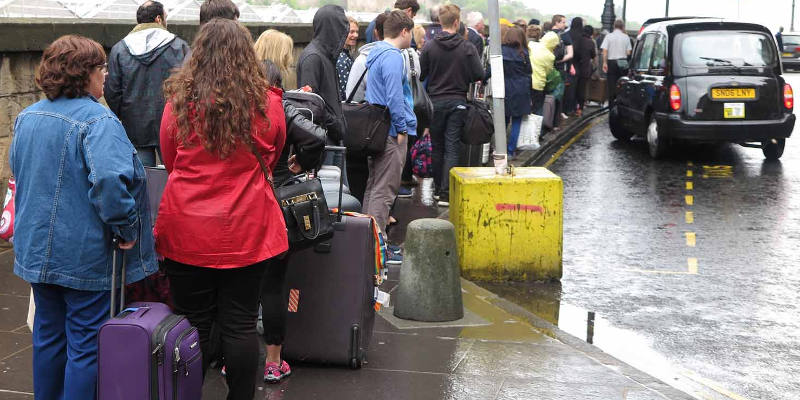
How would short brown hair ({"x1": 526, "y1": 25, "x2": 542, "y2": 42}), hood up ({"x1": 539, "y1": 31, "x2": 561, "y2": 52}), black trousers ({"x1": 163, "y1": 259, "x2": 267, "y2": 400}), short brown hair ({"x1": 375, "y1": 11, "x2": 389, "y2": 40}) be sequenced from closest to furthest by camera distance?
1. black trousers ({"x1": 163, "y1": 259, "x2": 267, "y2": 400})
2. short brown hair ({"x1": 375, "y1": 11, "x2": 389, "y2": 40})
3. hood up ({"x1": 539, "y1": 31, "x2": 561, "y2": 52})
4. short brown hair ({"x1": 526, "y1": 25, "x2": 542, "y2": 42})

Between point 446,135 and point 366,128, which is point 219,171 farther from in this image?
point 446,135

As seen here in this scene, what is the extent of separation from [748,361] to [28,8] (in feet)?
18.5

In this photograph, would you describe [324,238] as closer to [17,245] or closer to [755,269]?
[17,245]

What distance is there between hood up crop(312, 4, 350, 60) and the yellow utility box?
1.63 m

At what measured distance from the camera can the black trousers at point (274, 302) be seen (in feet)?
15.9

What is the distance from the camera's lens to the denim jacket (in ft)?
12.7

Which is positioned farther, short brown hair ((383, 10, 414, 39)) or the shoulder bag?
short brown hair ((383, 10, 414, 39))

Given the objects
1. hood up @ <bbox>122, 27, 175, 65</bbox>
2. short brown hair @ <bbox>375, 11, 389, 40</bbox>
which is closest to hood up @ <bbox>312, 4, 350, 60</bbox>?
hood up @ <bbox>122, 27, 175, 65</bbox>

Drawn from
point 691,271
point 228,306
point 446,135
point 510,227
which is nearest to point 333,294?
point 228,306

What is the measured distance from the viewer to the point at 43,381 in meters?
4.17

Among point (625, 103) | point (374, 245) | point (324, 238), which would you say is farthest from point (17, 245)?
point (625, 103)

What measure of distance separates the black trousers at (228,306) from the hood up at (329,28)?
9.27 feet

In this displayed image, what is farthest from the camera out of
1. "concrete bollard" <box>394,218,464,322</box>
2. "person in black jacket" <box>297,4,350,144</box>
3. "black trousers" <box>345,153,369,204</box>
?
"black trousers" <box>345,153,369,204</box>

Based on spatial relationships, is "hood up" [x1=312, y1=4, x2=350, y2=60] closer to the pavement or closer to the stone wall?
the stone wall
